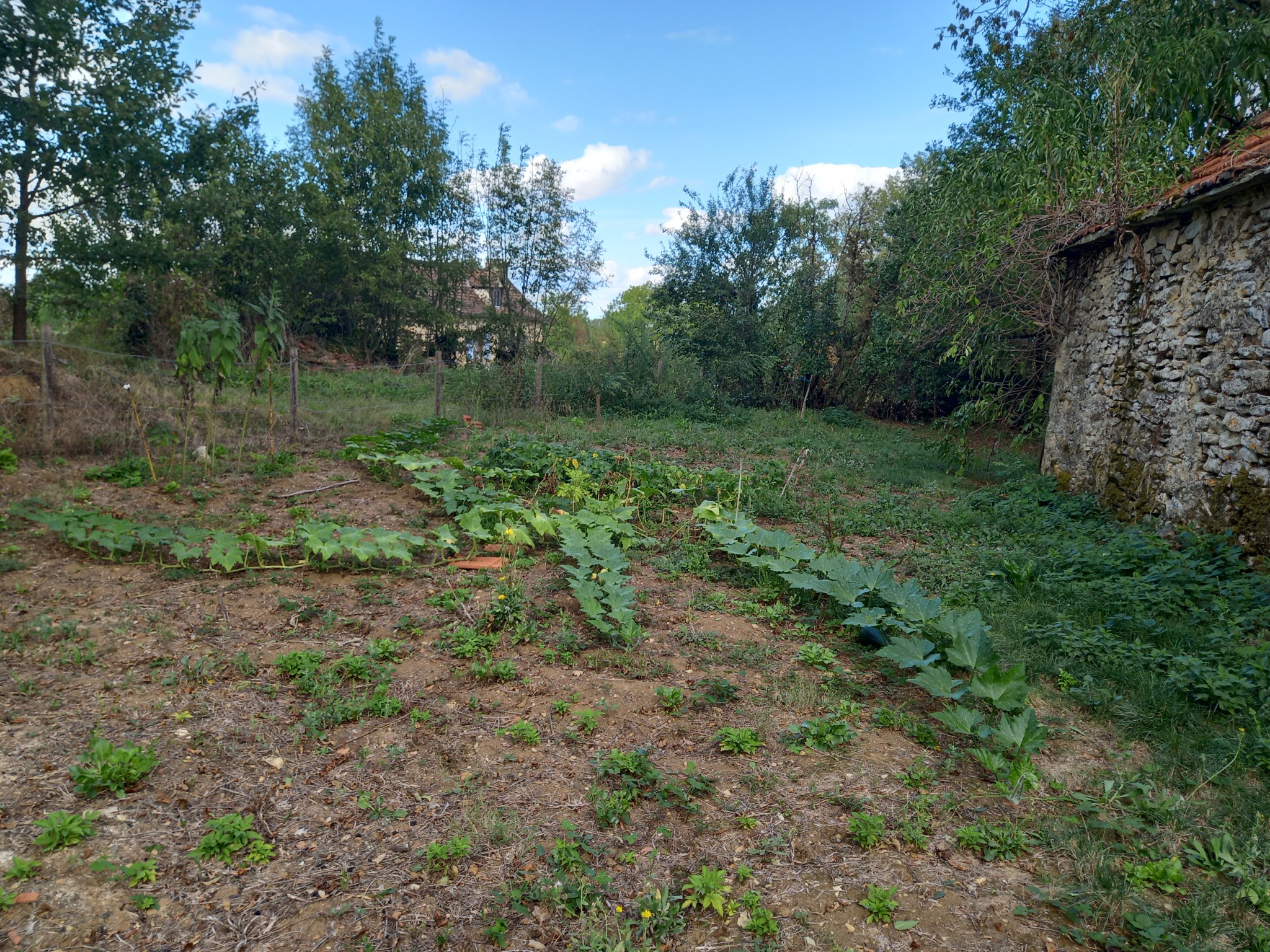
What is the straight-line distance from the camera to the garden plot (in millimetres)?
2252

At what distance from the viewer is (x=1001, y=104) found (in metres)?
8.14

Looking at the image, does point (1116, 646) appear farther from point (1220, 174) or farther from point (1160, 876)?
point (1220, 174)

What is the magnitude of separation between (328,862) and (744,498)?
18.0 feet

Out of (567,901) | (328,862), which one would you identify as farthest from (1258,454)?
(328,862)

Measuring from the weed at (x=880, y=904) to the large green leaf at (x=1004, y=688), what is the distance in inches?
48.5

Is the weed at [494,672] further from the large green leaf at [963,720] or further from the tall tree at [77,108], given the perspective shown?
the tall tree at [77,108]

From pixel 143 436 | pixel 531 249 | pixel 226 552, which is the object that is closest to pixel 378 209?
pixel 531 249

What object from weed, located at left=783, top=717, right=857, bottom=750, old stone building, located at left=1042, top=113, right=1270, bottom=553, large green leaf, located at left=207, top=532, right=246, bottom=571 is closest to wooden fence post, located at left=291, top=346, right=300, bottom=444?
large green leaf, located at left=207, top=532, right=246, bottom=571

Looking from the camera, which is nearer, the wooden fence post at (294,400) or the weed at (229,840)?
the weed at (229,840)

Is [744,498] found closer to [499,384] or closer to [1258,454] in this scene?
[1258,454]

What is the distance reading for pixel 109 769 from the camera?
8.80 feet

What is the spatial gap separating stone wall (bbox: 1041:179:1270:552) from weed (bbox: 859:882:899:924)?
4355mm

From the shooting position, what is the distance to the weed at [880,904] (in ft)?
7.31

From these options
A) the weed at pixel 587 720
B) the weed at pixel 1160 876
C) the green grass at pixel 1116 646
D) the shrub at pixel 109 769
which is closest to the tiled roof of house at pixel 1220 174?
the green grass at pixel 1116 646
